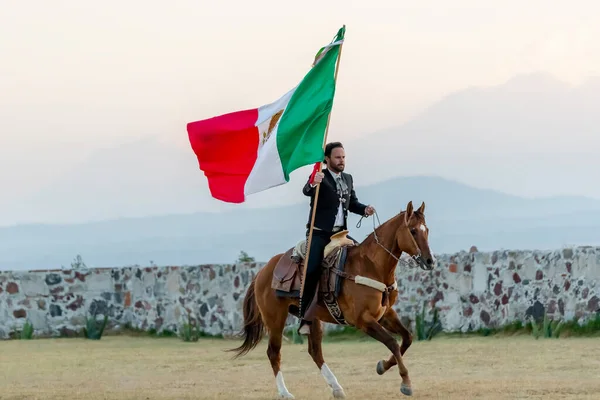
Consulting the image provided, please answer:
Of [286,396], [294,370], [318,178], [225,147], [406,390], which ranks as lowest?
[294,370]

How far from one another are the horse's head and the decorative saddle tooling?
0.65 metres

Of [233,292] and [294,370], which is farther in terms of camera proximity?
[233,292]

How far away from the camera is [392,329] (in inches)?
515

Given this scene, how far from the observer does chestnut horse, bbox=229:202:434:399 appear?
12.0 m

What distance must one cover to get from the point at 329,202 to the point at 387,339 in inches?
66.7

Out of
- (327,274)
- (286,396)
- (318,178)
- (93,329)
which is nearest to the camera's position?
(318,178)

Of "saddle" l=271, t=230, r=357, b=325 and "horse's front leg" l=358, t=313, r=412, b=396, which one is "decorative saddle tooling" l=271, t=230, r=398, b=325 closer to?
"saddle" l=271, t=230, r=357, b=325

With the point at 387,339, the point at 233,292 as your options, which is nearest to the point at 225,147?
the point at 387,339

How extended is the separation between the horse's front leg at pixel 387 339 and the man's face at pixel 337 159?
5.27ft

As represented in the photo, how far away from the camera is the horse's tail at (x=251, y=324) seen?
14.3 metres

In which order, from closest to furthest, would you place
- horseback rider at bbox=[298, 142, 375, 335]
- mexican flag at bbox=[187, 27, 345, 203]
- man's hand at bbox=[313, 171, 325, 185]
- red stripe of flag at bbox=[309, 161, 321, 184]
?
1. man's hand at bbox=[313, 171, 325, 185]
2. red stripe of flag at bbox=[309, 161, 321, 184]
3. horseback rider at bbox=[298, 142, 375, 335]
4. mexican flag at bbox=[187, 27, 345, 203]

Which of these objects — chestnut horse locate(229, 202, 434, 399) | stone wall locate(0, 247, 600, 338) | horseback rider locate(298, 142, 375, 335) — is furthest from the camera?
stone wall locate(0, 247, 600, 338)

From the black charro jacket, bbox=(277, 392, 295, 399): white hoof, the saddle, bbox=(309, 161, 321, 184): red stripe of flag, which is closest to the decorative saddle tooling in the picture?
the saddle

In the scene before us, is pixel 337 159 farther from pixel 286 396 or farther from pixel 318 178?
pixel 286 396
